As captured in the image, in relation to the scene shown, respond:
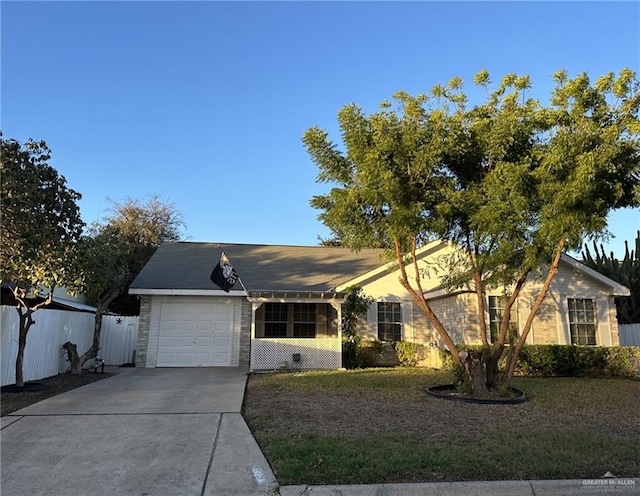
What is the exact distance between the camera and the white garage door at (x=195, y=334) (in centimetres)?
1625

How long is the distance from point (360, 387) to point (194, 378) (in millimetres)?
4822

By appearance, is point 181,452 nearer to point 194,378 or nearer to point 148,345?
point 194,378

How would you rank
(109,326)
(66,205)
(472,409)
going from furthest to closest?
(109,326), (66,205), (472,409)

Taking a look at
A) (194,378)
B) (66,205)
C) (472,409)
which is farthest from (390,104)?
(194,378)

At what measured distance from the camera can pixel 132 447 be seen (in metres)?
6.01

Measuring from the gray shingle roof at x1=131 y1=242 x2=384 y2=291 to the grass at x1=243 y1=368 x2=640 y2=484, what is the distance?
21.6 feet

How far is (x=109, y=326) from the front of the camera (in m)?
17.8

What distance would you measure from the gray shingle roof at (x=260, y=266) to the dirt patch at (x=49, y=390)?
3.71 m

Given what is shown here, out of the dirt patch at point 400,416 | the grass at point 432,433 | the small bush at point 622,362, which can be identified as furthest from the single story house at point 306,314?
the dirt patch at point 400,416

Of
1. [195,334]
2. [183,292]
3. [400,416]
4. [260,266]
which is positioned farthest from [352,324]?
[400,416]

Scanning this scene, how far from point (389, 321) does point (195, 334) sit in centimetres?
715

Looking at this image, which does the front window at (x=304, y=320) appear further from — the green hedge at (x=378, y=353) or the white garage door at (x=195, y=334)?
the white garage door at (x=195, y=334)

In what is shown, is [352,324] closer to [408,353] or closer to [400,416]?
[408,353]

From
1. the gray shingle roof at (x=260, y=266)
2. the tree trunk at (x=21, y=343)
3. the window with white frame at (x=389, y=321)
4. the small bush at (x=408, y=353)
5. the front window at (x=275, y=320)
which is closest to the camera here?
the tree trunk at (x=21, y=343)
